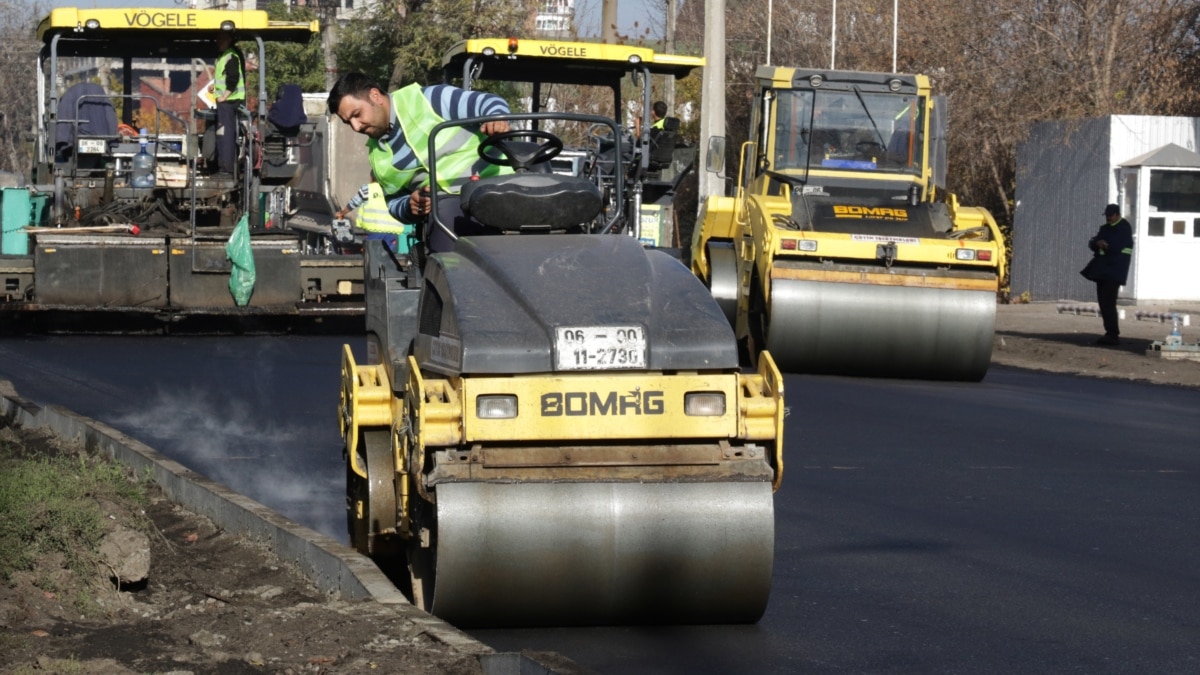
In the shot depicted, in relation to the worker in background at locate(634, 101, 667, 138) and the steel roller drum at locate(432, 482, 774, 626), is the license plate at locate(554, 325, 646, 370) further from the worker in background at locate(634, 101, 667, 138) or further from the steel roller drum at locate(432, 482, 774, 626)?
the worker in background at locate(634, 101, 667, 138)

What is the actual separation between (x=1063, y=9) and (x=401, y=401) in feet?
80.5

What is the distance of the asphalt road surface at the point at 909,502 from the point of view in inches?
228

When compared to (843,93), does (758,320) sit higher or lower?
lower

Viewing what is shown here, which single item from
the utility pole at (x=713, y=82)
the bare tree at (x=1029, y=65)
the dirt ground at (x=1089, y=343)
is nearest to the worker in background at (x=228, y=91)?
the utility pole at (x=713, y=82)

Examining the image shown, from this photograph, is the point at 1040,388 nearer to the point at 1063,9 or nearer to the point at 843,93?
the point at 843,93

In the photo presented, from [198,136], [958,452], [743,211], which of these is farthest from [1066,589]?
[198,136]

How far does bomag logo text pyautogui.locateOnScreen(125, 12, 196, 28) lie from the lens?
18.5m

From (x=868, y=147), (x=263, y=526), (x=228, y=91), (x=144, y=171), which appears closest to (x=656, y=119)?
(x=868, y=147)

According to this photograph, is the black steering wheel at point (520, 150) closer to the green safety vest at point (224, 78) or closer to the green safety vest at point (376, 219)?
the green safety vest at point (376, 219)

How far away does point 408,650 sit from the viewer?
522cm

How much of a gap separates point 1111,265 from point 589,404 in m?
14.2

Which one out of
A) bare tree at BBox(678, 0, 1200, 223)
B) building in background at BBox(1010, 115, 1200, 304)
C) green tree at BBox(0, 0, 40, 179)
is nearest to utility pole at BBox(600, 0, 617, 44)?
bare tree at BBox(678, 0, 1200, 223)

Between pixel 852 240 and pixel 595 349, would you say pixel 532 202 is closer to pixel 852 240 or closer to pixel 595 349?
pixel 595 349

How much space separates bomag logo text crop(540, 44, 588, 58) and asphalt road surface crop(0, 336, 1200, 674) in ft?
15.2
